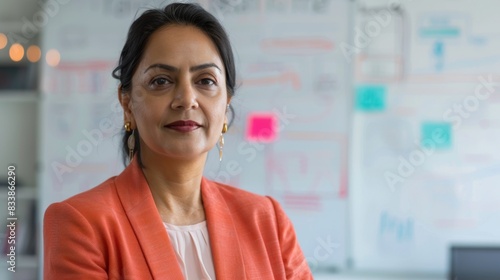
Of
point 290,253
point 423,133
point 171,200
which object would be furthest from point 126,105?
point 423,133

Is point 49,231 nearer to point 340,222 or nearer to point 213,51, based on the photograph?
point 213,51

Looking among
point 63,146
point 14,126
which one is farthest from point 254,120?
point 14,126

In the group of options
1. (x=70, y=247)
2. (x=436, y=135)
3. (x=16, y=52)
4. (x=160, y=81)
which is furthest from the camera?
(x=16, y=52)

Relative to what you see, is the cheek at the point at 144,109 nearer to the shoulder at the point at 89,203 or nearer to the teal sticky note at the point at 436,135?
the shoulder at the point at 89,203

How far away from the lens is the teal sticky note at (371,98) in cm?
318

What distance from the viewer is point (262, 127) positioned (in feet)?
10.8

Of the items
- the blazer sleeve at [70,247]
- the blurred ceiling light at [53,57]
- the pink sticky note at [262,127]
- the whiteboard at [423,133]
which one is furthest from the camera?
the blurred ceiling light at [53,57]

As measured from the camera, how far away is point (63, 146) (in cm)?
345

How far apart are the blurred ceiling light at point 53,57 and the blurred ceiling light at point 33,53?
56 millimetres

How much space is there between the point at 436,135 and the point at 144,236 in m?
2.33

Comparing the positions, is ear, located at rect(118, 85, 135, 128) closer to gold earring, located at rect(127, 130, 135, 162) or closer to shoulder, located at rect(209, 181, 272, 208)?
gold earring, located at rect(127, 130, 135, 162)

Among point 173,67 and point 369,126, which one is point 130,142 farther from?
point 369,126

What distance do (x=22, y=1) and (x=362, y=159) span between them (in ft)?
6.60

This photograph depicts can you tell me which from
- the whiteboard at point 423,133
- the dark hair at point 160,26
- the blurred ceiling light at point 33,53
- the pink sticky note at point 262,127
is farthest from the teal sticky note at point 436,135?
the dark hair at point 160,26
